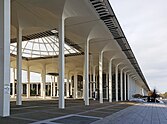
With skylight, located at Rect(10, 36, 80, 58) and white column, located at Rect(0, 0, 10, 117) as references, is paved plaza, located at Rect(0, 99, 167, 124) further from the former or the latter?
skylight, located at Rect(10, 36, 80, 58)

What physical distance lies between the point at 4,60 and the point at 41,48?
31.7 m

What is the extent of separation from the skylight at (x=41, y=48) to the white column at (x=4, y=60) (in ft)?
85.5

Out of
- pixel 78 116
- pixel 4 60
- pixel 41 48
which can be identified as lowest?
pixel 78 116

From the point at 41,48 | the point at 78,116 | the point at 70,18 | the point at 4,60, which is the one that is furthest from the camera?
the point at 41,48

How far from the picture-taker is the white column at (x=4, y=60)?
11.3 meters

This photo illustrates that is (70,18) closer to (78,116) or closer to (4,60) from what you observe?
(4,60)

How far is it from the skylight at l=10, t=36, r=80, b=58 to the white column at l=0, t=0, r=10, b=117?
85.5 feet

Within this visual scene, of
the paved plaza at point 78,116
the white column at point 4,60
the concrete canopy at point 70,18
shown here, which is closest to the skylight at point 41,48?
the concrete canopy at point 70,18

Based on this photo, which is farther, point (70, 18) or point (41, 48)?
point (41, 48)

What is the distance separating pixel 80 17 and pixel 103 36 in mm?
6477

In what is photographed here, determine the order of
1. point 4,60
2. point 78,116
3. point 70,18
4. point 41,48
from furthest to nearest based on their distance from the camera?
point 41,48 → point 70,18 → point 78,116 → point 4,60

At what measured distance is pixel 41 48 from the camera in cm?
4275

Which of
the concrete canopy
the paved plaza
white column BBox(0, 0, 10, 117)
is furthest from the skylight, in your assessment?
white column BBox(0, 0, 10, 117)

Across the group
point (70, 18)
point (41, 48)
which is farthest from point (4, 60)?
point (41, 48)
